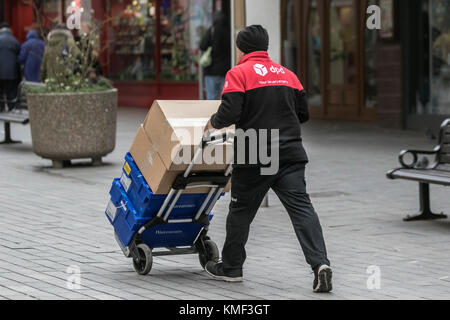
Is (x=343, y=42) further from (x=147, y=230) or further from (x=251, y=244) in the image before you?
(x=147, y=230)

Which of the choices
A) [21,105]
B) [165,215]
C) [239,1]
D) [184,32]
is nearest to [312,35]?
[184,32]

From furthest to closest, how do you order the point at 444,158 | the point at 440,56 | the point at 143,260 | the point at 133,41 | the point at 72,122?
the point at 133,41 → the point at 440,56 → the point at 72,122 → the point at 444,158 → the point at 143,260

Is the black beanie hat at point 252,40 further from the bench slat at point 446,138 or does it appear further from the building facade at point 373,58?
the building facade at point 373,58

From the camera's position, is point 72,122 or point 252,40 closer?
point 252,40

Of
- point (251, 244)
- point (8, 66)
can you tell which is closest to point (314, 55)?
point (8, 66)

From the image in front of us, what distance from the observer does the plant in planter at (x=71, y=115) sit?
41.4 feet

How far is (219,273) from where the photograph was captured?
664 cm

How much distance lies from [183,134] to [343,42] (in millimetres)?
13763

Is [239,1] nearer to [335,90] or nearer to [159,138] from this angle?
[159,138]

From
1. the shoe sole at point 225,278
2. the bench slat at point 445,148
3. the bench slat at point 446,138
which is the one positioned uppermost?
the bench slat at point 446,138

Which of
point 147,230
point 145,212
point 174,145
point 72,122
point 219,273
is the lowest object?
point 219,273

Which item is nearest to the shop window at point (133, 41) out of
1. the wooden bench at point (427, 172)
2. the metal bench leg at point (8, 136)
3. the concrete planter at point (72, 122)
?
the metal bench leg at point (8, 136)

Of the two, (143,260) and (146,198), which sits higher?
(146,198)

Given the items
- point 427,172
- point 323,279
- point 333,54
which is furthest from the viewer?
point 333,54
